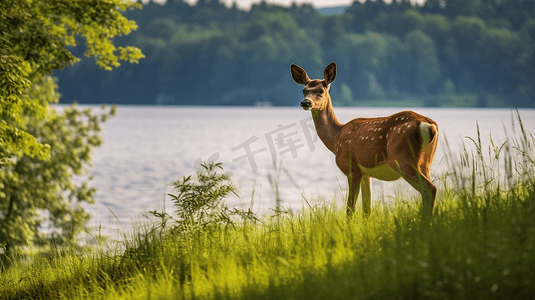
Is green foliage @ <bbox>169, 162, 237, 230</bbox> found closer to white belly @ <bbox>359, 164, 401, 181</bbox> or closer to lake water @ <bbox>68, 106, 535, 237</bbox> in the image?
white belly @ <bbox>359, 164, 401, 181</bbox>

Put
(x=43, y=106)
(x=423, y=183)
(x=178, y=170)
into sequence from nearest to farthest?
(x=423, y=183) < (x=43, y=106) < (x=178, y=170)

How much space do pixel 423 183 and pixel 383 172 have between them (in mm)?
623

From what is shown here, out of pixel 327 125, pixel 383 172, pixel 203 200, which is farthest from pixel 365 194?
pixel 203 200

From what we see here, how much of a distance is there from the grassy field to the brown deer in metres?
0.31

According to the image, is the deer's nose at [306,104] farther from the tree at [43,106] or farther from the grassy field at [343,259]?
the tree at [43,106]

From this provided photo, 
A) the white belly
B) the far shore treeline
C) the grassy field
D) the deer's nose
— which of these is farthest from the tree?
the far shore treeline

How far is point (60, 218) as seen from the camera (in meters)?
14.6

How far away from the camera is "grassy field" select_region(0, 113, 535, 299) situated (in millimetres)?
3645

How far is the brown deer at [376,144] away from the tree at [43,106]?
3355mm

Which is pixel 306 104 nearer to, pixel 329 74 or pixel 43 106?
pixel 329 74

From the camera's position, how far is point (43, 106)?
1196cm

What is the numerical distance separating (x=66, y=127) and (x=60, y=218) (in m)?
2.46

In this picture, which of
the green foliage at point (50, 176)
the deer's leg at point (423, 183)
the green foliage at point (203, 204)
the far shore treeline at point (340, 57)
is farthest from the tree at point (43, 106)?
the far shore treeline at point (340, 57)

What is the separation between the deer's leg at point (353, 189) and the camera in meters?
6.02
